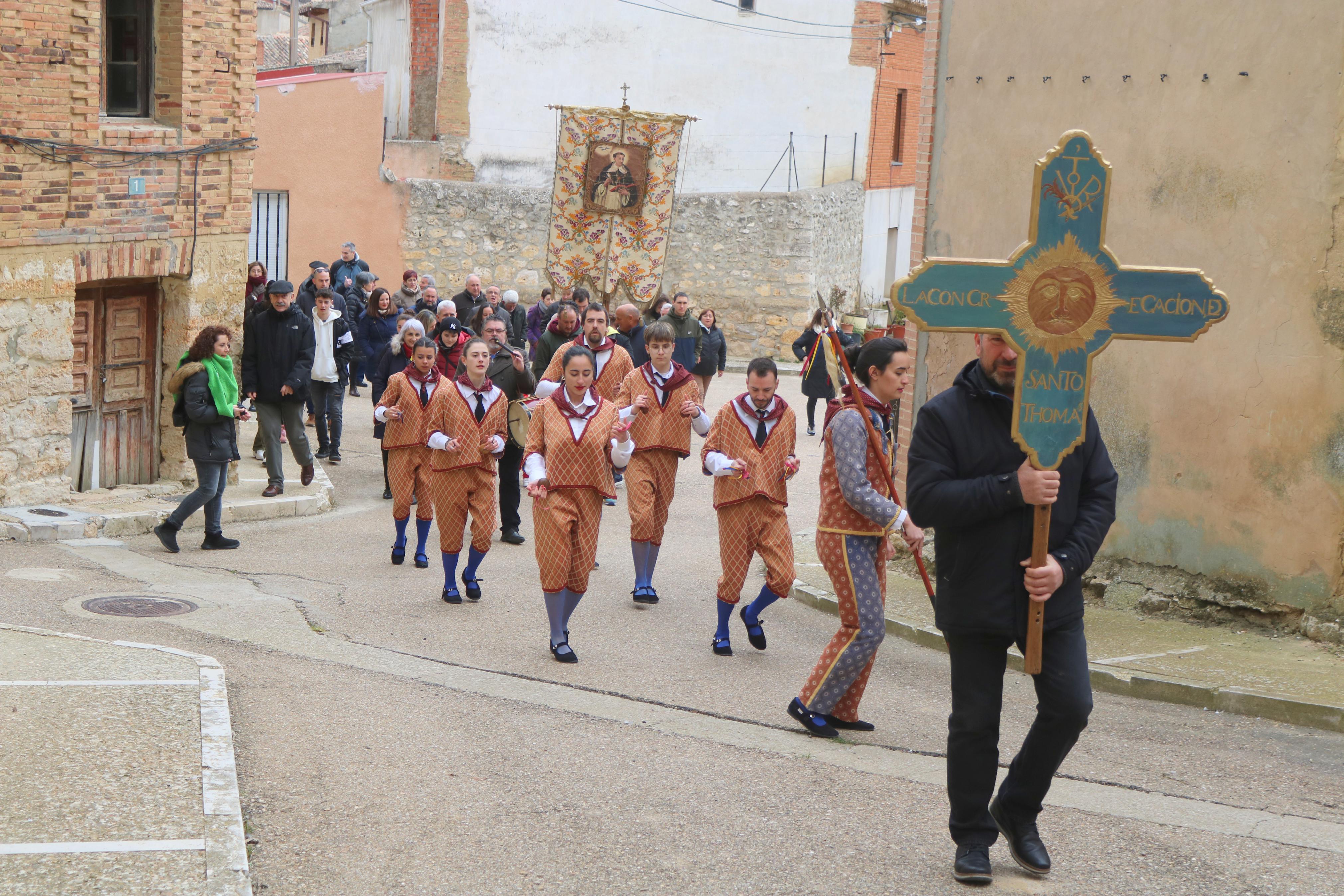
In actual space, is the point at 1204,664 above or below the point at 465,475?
below

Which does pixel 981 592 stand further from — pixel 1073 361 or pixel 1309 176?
pixel 1309 176

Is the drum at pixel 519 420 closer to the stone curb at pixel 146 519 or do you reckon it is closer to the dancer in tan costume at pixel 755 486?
the stone curb at pixel 146 519

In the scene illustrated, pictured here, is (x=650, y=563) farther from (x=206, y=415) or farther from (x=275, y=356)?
(x=275, y=356)

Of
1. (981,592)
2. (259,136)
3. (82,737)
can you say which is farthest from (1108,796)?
(259,136)

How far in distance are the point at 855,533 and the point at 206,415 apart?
6.13m

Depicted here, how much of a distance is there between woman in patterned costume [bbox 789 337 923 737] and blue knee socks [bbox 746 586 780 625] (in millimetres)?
1408

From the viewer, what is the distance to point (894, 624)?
9.34m

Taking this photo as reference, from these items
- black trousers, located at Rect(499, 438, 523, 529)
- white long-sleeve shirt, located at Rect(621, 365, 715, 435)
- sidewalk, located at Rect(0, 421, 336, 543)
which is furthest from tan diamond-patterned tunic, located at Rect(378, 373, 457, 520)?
sidewalk, located at Rect(0, 421, 336, 543)

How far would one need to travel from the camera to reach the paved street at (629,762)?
5.22 metres

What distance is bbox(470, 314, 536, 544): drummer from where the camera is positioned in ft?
39.5

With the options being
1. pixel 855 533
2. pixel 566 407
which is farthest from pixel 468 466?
pixel 855 533

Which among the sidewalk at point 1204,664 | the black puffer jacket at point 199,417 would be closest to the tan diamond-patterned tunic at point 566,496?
the sidewalk at point 1204,664

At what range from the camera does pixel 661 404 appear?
9.79 metres

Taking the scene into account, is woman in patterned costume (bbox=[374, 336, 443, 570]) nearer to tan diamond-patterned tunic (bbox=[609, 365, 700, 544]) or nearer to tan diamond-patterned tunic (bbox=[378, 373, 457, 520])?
tan diamond-patterned tunic (bbox=[378, 373, 457, 520])
